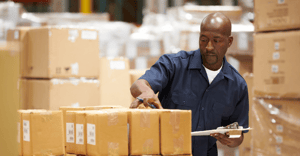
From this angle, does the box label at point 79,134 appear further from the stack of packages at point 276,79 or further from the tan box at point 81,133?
the stack of packages at point 276,79

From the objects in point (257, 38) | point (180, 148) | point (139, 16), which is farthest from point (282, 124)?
point (139, 16)

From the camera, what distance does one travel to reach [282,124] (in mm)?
2973

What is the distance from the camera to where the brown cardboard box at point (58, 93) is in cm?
326

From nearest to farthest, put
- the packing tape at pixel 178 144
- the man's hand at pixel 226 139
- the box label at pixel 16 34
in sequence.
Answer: the packing tape at pixel 178 144
the man's hand at pixel 226 139
the box label at pixel 16 34

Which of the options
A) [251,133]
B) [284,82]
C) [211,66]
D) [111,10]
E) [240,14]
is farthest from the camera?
[111,10]

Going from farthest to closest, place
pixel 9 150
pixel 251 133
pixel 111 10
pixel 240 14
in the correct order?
pixel 111 10 < pixel 240 14 < pixel 251 133 < pixel 9 150

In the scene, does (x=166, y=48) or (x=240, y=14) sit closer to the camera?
(x=240, y=14)

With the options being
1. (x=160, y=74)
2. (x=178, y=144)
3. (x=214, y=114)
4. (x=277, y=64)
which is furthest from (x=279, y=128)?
(x=178, y=144)

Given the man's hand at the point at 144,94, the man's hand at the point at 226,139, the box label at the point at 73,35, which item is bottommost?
the man's hand at the point at 226,139

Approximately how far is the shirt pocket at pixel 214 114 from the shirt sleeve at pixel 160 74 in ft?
1.06

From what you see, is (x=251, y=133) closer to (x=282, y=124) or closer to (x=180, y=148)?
(x=282, y=124)

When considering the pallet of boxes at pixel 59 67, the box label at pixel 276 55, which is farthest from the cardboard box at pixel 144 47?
the box label at pixel 276 55

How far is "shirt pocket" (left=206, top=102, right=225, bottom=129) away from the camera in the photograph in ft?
6.89

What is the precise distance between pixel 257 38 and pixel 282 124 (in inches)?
30.9
